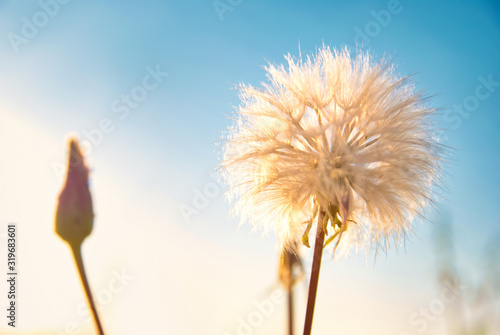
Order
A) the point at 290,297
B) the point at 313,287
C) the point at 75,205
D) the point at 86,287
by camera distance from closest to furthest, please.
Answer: the point at 86,287
the point at 75,205
the point at 313,287
the point at 290,297

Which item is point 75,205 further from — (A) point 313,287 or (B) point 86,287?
(A) point 313,287

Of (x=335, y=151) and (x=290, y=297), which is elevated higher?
(x=335, y=151)

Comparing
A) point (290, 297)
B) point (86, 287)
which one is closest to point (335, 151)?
point (290, 297)

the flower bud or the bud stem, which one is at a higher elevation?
the flower bud

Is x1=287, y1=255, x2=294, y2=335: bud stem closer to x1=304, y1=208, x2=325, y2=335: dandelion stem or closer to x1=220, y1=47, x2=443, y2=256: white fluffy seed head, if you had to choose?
x1=220, y1=47, x2=443, y2=256: white fluffy seed head

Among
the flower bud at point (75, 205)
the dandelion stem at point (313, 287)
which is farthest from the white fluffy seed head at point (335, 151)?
the flower bud at point (75, 205)

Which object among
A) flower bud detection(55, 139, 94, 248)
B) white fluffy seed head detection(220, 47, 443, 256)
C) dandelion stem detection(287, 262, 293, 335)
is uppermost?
white fluffy seed head detection(220, 47, 443, 256)

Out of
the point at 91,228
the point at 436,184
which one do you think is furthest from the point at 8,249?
the point at 436,184

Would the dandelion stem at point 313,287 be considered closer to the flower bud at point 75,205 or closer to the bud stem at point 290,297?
the bud stem at point 290,297

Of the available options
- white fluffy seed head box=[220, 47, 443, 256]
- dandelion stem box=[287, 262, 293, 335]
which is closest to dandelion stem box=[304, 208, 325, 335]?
white fluffy seed head box=[220, 47, 443, 256]
